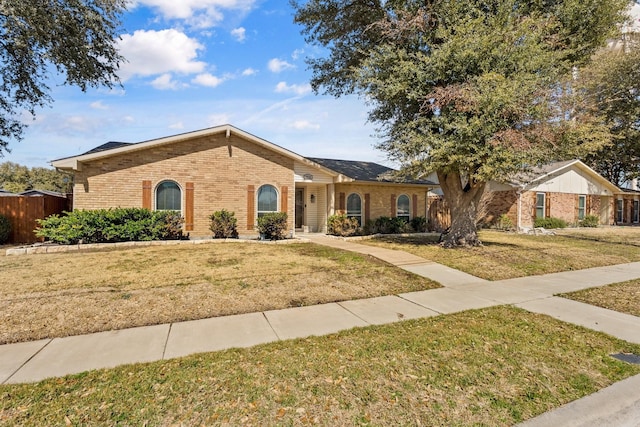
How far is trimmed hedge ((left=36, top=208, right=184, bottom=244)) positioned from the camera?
34.0 feet

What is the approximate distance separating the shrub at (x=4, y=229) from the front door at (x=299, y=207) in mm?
11113

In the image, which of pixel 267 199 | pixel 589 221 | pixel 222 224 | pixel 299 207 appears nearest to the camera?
pixel 222 224

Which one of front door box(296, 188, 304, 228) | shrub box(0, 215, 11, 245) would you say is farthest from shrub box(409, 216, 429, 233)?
shrub box(0, 215, 11, 245)

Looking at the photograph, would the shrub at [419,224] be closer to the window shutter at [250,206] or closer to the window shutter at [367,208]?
the window shutter at [367,208]

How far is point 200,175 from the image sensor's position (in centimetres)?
1322

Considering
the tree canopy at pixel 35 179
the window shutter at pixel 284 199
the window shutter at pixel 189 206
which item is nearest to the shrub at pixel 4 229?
the window shutter at pixel 189 206

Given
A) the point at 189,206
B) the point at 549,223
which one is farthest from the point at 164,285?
the point at 549,223

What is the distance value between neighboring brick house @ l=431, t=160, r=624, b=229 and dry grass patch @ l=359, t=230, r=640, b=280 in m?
7.15

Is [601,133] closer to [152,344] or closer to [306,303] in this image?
[306,303]

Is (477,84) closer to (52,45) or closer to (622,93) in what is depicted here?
(52,45)

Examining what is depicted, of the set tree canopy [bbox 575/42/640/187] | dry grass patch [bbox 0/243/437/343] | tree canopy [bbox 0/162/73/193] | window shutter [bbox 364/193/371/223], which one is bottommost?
dry grass patch [bbox 0/243/437/343]

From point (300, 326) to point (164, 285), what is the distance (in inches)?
126

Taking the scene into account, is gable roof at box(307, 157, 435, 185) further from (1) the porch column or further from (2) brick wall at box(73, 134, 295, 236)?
(2) brick wall at box(73, 134, 295, 236)

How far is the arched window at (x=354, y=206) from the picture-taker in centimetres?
1636
